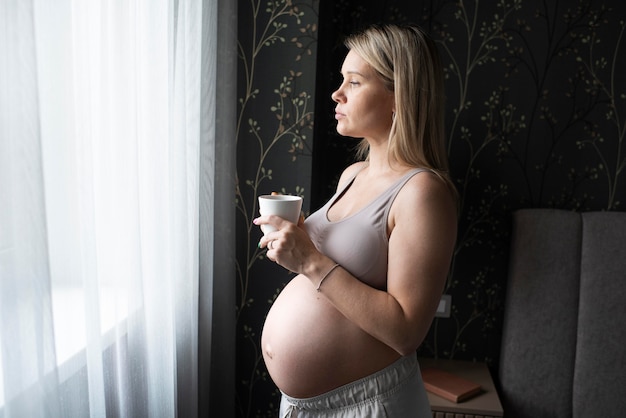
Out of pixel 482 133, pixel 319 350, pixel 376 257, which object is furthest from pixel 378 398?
pixel 482 133

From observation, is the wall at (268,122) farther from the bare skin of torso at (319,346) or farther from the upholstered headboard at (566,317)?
the upholstered headboard at (566,317)

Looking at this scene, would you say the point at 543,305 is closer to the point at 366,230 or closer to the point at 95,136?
the point at 366,230

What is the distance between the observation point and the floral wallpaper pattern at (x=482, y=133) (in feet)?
5.85

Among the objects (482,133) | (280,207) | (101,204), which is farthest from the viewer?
(482,133)

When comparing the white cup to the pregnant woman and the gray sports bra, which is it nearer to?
the pregnant woman

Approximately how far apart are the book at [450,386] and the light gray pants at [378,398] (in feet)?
2.02

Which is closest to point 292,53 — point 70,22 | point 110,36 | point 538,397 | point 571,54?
point 110,36

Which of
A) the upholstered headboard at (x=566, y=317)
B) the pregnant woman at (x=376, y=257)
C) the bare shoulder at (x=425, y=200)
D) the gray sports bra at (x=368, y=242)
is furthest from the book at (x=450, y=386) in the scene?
the bare shoulder at (x=425, y=200)

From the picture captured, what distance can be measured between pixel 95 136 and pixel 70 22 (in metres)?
0.21

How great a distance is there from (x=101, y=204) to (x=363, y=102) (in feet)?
2.11

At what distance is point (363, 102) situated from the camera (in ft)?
4.11

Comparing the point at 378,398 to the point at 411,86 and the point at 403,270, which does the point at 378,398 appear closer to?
the point at 403,270

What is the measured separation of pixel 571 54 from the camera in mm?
1944

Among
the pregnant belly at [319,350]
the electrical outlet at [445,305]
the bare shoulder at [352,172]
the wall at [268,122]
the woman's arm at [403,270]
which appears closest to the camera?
the woman's arm at [403,270]
